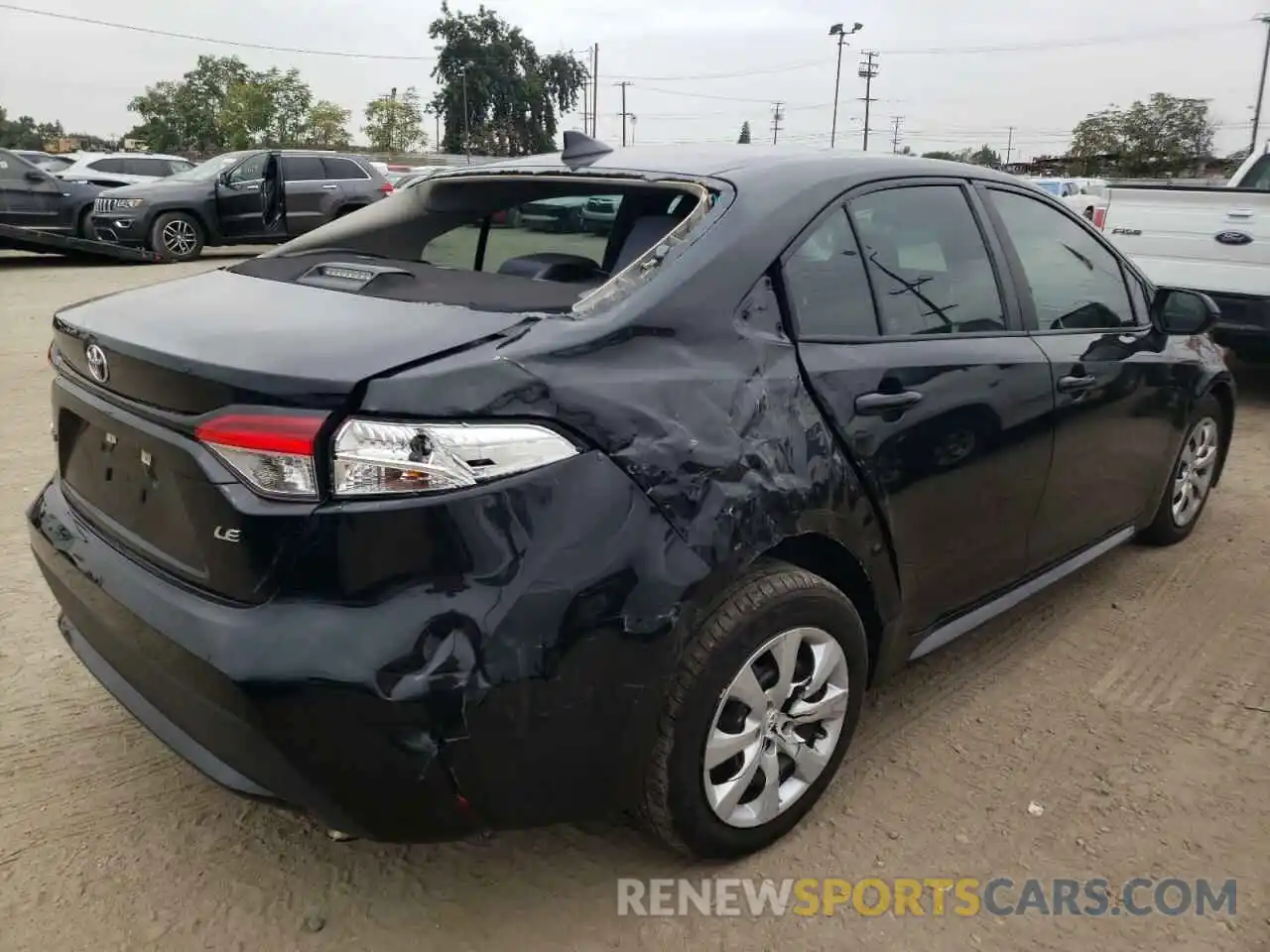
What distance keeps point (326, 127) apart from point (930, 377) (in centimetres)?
6372

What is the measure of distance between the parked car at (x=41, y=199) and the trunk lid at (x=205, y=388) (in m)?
13.9

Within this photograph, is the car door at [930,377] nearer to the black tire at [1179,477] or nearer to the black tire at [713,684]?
the black tire at [713,684]

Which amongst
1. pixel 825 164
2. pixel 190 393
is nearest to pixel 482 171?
pixel 825 164

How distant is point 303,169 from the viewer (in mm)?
15031

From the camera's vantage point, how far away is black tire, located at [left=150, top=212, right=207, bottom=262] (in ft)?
45.6

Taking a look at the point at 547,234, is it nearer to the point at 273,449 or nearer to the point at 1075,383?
the point at 273,449

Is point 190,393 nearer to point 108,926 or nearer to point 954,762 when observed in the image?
point 108,926

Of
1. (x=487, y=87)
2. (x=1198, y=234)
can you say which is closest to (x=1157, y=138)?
(x=487, y=87)

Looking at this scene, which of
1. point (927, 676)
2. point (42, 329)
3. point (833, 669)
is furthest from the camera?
point (42, 329)

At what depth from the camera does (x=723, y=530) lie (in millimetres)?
2014

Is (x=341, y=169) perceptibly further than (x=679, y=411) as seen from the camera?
Yes

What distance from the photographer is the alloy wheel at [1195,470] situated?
4.20 meters

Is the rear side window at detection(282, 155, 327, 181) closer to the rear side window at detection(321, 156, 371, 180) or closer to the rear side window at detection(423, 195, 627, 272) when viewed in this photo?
the rear side window at detection(321, 156, 371, 180)

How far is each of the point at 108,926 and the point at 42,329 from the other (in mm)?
8353
